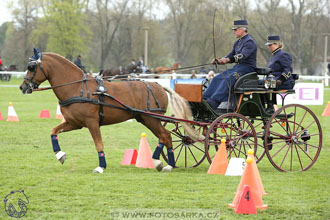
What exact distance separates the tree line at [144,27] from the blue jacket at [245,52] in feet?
145

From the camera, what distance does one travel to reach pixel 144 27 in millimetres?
56344

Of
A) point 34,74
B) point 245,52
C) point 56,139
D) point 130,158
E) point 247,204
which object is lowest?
point 130,158

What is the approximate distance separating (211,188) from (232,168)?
1.07 metres

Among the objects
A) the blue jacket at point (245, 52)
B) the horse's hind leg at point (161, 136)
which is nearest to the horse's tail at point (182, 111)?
the horse's hind leg at point (161, 136)

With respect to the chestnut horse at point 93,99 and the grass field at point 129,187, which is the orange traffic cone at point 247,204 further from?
the chestnut horse at point 93,99

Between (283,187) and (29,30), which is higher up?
(29,30)

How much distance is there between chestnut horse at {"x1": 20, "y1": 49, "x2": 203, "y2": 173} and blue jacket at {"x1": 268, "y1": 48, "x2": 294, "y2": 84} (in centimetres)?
169

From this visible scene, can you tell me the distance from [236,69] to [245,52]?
31 cm

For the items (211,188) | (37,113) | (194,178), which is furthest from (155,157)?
(37,113)

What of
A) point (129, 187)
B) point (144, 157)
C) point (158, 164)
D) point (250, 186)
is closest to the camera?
point (250, 186)

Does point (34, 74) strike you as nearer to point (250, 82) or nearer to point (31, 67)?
point (31, 67)

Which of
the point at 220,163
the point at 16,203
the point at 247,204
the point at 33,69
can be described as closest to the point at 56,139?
the point at 33,69

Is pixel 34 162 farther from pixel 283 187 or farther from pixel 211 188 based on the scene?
pixel 283 187

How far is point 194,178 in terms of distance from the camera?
8141 millimetres
